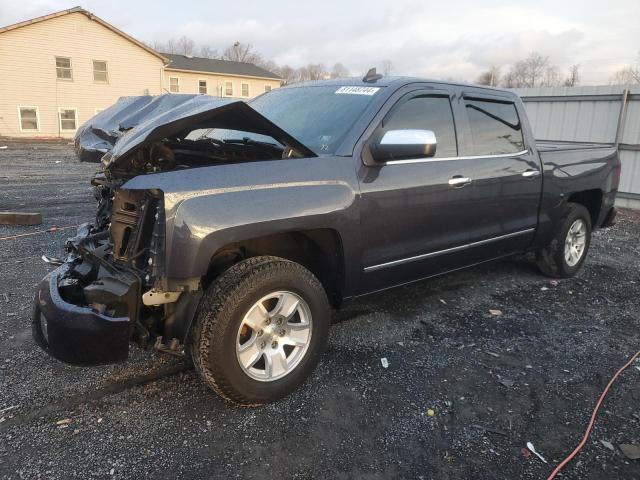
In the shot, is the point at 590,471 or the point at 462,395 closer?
the point at 590,471

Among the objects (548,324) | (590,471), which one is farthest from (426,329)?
(590,471)

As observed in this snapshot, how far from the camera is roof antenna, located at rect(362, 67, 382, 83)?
3740 millimetres

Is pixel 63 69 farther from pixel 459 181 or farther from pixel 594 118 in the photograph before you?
pixel 459 181

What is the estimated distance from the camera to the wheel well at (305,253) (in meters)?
3.00

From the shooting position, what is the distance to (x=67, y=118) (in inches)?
1009

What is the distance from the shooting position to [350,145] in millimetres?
3154

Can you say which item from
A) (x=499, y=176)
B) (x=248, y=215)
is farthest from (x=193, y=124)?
(x=499, y=176)

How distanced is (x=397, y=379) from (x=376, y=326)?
808 mm

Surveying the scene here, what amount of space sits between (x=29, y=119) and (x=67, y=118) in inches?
68.7

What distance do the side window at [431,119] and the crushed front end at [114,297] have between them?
1764 mm

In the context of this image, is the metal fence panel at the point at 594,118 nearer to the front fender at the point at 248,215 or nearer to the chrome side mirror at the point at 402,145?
the chrome side mirror at the point at 402,145

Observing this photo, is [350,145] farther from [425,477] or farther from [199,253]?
[425,477]

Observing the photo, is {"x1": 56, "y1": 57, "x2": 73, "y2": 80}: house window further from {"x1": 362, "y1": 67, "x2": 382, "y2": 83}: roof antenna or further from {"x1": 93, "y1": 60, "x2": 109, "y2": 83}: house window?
{"x1": 362, "y1": 67, "x2": 382, "y2": 83}: roof antenna

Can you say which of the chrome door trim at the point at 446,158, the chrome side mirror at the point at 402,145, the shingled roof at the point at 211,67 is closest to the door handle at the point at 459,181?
the chrome door trim at the point at 446,158
